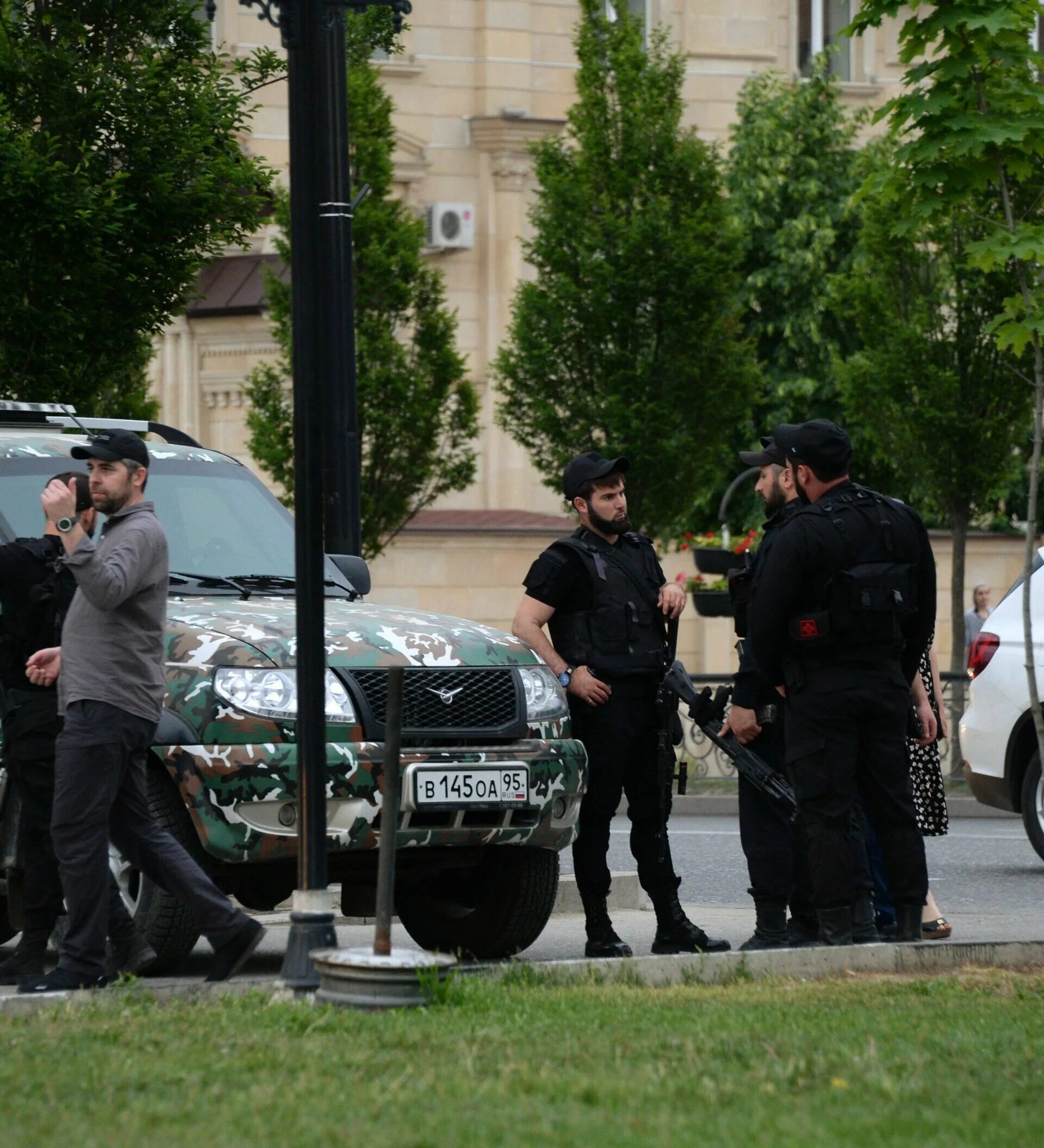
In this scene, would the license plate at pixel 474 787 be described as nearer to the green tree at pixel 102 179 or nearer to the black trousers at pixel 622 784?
the black trousers at pixel 622 784

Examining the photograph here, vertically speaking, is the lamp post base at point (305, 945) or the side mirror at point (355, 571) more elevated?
the side mirror at point (355, 571)

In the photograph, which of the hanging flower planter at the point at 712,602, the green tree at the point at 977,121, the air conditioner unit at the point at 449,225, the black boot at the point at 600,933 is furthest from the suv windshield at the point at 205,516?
the air conditioner unit at the point at 449,225

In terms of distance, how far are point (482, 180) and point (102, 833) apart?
28616 millimetres

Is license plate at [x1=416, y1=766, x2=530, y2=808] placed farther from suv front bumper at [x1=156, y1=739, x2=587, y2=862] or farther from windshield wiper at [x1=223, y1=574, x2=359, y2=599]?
windshield wiper at [x1=223, y1=574, x2=359, y2=599]

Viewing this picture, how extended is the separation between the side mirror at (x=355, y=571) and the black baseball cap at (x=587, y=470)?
1.00 metres

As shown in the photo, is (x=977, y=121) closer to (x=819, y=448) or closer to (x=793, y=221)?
(x=819, y=448)

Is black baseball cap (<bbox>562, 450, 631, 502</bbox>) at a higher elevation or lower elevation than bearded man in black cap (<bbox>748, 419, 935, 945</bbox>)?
higher

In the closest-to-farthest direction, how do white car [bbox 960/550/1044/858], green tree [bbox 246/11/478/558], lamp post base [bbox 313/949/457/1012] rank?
1. lamp post base [bbox 313/949/457/1012]
2. white car [bbox 960/550/1044/858]
3. green tree [bbox 246/11/478/558]

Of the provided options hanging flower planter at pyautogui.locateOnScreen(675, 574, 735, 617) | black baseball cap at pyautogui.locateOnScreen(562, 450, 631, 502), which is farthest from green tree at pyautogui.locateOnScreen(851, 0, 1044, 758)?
hanging flower planter at pyautogui.locateOnScreen(675, 574, 735, 617)

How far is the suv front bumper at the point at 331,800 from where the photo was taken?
7719 millimetres

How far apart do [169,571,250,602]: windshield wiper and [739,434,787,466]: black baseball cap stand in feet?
6.30

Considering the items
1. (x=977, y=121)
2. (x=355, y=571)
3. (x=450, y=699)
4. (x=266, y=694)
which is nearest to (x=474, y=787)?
(x=450, y=699)

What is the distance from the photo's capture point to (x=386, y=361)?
24.9 metres

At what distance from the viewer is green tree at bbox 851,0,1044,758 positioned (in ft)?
31.9
